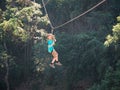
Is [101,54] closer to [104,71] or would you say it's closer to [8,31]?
[104,71]

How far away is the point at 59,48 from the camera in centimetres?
1382

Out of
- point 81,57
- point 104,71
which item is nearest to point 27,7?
point 81,57

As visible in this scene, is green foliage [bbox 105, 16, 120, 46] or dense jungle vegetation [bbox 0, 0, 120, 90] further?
dense jungle vegetation [bbox 0, 0, 120, 90]

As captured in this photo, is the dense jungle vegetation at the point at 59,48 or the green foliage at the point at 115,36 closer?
the green foliage at the point at 115,36

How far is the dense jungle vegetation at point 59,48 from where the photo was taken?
12469 mm

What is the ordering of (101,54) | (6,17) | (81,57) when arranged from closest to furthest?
(101,54)
(81,57)
(6,17)

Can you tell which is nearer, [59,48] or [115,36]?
[115,36]

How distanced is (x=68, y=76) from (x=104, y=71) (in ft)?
6.90

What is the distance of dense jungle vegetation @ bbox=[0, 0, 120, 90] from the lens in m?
12.5

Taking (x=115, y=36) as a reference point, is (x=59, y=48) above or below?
below

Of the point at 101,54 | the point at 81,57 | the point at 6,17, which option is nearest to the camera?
the point at 101,54

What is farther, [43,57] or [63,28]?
[63,28]

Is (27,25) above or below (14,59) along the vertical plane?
above

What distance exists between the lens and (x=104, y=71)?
11.6 meters
